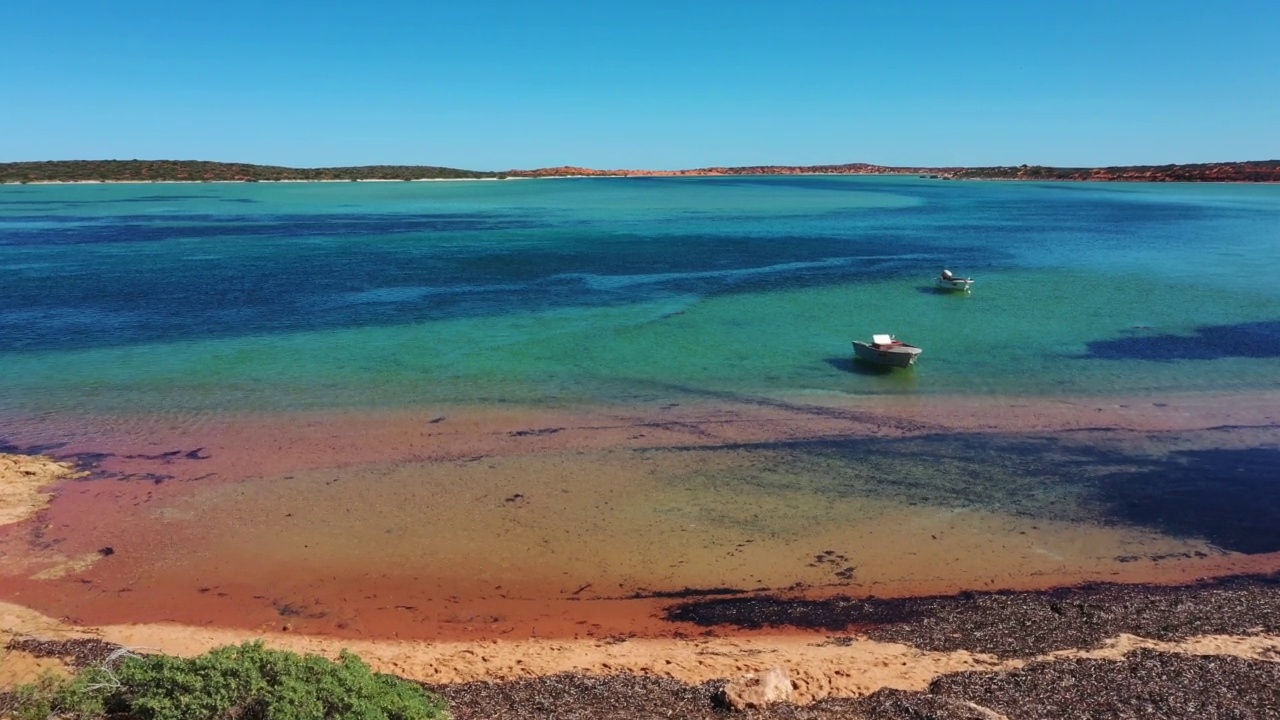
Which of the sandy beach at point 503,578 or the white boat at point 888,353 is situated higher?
the white boat at point 888,353

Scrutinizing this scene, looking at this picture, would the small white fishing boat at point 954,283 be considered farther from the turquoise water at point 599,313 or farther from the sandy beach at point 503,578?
the sandy beach at point 503,578

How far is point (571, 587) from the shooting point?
11.1 meters

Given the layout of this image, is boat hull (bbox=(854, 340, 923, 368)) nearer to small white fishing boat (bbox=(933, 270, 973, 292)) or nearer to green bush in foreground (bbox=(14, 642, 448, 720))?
small white fishing boat (bbox=(933, 270, 973, 292))

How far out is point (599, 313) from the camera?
2989cm

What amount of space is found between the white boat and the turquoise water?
389mm

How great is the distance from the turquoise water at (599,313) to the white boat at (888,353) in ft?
1.28

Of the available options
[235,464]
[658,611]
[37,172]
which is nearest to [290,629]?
[658,611]

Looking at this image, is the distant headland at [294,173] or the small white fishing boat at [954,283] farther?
the distant headland at [294,173]

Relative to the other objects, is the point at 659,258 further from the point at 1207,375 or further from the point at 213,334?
the point at 1207,375

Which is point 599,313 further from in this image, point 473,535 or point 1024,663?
point 1024,663

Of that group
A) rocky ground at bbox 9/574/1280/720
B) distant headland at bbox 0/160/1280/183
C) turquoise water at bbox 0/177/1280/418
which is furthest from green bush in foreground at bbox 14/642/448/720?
distant headland at bbox 0/160/1280/183

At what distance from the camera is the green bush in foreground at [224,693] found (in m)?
6.84

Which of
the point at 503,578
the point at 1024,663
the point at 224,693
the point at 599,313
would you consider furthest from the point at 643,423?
the point at 599,313

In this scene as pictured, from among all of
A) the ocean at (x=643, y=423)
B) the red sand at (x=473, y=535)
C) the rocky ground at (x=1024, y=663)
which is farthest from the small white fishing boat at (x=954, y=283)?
the rocky ground at (x=1024, y=663)
